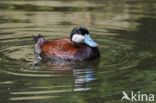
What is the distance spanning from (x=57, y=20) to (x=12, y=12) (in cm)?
185

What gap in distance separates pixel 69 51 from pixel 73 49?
3.8 inches

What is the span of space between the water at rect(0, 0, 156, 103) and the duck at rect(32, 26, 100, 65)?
170 mm

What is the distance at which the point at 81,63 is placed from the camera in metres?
8.68

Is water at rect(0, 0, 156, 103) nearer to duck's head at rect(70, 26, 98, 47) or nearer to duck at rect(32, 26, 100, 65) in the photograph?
duck at rect(32, 26, 100, 65)

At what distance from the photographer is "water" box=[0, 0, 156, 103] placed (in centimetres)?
671

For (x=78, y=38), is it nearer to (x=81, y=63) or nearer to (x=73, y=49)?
(x=73, y=49)

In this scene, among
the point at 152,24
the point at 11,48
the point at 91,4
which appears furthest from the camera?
the point at 91,4

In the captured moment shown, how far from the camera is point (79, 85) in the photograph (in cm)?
704

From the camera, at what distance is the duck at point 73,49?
879 cm

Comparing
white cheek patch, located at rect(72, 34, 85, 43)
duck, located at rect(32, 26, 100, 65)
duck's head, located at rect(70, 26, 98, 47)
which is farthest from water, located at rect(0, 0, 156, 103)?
white cheek patch, located at rect(72, 34, 85, 43)

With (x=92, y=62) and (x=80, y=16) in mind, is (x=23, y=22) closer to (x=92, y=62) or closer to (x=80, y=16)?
(x=80, y=16)

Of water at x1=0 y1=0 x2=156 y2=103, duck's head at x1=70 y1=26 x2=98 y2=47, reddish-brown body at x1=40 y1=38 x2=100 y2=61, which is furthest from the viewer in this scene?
duck's head at x1=70 y1=26 x2=98 y2=47

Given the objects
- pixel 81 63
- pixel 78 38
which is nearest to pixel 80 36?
pixel 78 38

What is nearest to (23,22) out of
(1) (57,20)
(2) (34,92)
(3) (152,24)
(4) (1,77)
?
(1) (57,20)
